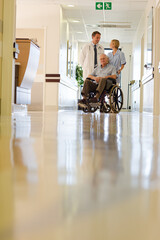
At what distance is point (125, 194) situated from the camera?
0.19 meters

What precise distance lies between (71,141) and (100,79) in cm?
582

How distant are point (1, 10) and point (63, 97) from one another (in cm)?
723

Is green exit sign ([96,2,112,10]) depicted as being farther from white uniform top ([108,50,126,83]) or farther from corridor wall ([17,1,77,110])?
white uniform top ([108,50,126,83])

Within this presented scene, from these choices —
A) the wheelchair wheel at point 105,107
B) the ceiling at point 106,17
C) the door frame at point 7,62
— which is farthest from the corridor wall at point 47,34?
the door frame at point 7,62

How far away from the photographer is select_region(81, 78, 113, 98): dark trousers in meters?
6.37

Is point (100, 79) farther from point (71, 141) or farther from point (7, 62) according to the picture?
point (71, 141)

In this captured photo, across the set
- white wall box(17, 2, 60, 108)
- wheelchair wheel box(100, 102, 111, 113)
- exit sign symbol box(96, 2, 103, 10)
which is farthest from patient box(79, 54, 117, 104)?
exit sign symbol box(96, 2, 103, 10)

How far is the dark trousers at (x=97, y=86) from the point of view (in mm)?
6367

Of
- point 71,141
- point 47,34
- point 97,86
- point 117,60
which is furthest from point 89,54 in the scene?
point 71,141

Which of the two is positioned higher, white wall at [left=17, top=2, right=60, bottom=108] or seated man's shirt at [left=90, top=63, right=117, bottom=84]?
white wall at [left=17, top=2, right=60, bottom=108]

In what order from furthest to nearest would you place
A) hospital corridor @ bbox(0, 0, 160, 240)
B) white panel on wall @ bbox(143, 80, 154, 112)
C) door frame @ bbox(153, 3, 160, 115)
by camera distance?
white panel on wall @ bbox(143, 80, 154, 112), door frame @ bbox(153, 3, 160, 115), hospital corridor @ bbox(0, 0, 160, 240)

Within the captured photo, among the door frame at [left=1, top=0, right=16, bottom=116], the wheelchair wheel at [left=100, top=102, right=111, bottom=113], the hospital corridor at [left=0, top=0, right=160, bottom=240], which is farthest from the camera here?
the wheelchair wheel at [left=100, top=102, right=111, bottom=113]

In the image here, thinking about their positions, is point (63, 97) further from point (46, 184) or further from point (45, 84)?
point (46, 184)

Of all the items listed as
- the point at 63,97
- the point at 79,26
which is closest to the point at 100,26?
the point at 79,26
